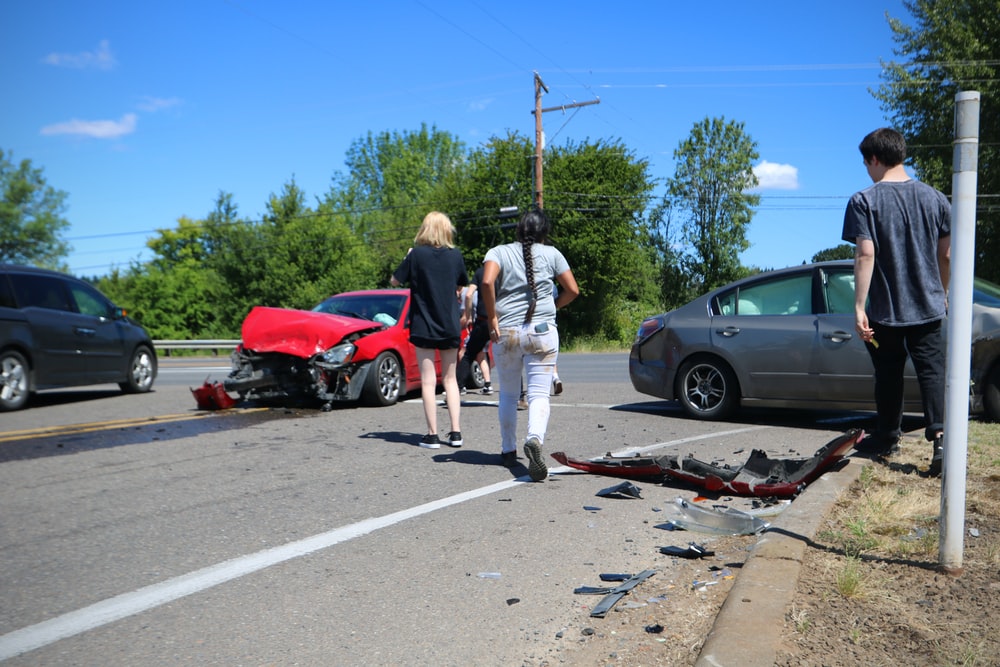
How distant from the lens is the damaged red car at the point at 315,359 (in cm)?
994

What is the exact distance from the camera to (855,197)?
5.40m

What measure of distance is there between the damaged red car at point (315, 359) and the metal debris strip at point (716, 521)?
19.1 ft

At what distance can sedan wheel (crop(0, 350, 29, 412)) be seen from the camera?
34.7 ft

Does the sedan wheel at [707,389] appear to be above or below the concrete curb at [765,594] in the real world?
above

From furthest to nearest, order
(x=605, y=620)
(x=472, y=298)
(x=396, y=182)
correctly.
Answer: (x=396, y=182) → (x=472, y=298) → (x=605, y=620)

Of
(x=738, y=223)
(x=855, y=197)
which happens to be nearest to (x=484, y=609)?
(x=855, y=197)

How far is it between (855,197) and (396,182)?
7536cm

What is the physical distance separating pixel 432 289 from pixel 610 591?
4121 millimetres

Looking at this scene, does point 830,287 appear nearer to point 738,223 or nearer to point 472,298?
point 472,298

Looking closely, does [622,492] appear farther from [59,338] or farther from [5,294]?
[5,294]

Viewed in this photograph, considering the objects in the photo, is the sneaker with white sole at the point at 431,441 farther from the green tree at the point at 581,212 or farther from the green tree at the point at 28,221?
the green tree at the point at 28,221

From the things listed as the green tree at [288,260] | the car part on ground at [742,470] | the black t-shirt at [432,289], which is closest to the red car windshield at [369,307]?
the black t-shirt at [432,289]

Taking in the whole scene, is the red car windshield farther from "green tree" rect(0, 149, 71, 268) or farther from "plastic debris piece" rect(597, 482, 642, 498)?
"green tree" rect(0, 149, 71, 268)

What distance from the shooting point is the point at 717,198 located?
63.7 meters
